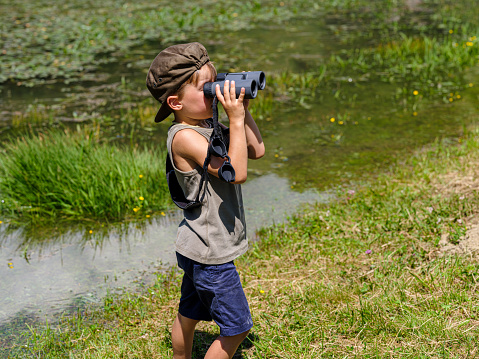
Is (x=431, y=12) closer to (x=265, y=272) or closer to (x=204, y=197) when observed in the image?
(x=265, y=272)

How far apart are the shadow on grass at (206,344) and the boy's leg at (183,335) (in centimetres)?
28

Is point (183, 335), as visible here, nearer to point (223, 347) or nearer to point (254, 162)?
point (223, 347)

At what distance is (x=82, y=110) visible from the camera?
748cm

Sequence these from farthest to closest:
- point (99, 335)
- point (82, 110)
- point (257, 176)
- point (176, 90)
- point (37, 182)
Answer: point (82, 110)
point (257, 176)
point (37, 182)
point (99, 335)
point (176, 90)

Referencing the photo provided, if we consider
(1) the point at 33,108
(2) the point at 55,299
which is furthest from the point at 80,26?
(2) the point at 55,299

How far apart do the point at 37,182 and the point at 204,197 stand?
2952 mm

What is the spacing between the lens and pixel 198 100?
2373mm

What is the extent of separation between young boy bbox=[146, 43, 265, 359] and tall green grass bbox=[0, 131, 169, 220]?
7.73ft

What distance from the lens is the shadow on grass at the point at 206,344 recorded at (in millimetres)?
3029

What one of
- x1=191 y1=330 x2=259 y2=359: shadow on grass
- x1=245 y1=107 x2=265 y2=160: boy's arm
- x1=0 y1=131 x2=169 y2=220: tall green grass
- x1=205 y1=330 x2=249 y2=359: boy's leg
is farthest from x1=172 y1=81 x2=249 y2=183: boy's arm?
x1=0 y1=131 x2=169 y2=220: tall green grass

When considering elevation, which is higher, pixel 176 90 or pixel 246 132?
pixel 176 90

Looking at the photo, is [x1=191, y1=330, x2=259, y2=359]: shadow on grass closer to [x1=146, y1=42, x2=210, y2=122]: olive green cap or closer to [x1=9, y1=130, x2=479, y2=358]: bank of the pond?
[x1=9, y1=130, x2=479, y2=358]: bank of the pond

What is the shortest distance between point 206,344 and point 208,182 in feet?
3.88

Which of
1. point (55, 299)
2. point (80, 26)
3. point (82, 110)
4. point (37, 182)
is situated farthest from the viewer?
point (80, 26)
